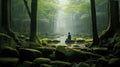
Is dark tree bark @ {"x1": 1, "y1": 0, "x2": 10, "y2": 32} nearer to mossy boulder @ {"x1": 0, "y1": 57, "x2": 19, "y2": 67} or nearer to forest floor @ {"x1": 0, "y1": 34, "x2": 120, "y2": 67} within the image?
forest floor @ {"x1": 0, "y1": 34, "x2": 120, "y2": 67}

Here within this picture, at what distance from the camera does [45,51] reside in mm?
10812

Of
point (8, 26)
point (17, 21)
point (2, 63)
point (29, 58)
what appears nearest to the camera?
point (2, 63)

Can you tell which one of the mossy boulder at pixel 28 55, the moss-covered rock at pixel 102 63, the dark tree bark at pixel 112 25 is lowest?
the moss-covered rock at pixel 102 63

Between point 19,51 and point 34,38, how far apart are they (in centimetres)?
352

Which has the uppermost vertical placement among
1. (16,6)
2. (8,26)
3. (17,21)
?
(16,6)

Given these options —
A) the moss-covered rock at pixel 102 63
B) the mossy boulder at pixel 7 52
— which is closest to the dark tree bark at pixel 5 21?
the mossy boulder at pixel 7 52

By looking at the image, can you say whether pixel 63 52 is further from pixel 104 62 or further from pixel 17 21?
pixel 17 21

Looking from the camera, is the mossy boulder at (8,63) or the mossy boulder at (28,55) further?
the mossy boulder at (28,55)

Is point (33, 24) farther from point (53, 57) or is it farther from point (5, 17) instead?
point (53, 57)

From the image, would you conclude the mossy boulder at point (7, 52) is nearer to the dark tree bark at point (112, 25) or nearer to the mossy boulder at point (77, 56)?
the mossy boulder at point (77, 56)

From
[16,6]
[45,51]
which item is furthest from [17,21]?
[45,51]

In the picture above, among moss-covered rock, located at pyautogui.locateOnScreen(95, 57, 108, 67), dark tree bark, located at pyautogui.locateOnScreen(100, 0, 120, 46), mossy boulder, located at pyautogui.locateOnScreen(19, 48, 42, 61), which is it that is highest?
dark tree bark, located at pyautogui.locateOnScreen(100, 0, 120, 46)

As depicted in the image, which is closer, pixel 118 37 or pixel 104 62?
pixel 104 62

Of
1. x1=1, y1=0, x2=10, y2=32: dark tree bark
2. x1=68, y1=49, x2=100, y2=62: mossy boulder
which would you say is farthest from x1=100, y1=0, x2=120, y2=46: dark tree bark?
x1=1, y1=0, x2=10, y2=32: dark tree bark
